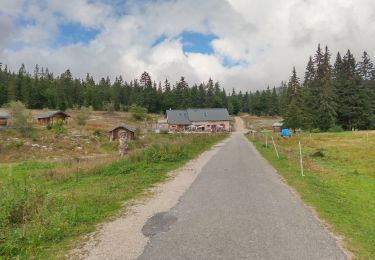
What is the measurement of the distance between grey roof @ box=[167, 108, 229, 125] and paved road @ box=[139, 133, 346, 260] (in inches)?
3512

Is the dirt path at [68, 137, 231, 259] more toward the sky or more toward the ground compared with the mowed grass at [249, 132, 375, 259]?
more toward the sky

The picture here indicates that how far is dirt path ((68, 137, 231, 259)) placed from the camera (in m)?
6.52

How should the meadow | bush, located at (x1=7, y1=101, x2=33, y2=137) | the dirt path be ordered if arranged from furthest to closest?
bush, located at (x1=7, y1=101, x2=33, y2=137)
the meadow
the dirt path

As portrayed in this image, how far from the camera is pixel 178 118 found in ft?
337

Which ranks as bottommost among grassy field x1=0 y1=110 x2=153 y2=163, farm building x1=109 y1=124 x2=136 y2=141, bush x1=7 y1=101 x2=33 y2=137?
grassy field x1=0 y1=110 x2=153 y2=163

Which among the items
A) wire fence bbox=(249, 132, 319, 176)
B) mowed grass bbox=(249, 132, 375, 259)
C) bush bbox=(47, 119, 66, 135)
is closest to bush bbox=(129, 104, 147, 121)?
bush bbox=(47, 119, 66, 135)

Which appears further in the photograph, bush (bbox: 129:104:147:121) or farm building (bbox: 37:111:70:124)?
bush (bbox: 129:104:147:121)

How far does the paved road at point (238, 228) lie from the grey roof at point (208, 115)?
91.8 meters

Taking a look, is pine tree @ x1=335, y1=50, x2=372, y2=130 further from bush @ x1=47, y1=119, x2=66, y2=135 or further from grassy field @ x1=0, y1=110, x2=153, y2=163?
bush @ x1=47, y1=119, x2=66, y2=135

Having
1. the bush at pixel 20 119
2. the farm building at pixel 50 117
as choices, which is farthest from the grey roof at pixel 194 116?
the bush at pixel 20 119

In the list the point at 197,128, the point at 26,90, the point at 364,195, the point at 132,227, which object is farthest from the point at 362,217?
the point at 26,90

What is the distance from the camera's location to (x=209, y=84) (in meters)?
144

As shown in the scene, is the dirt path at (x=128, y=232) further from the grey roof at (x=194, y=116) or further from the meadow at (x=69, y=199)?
the grey roof at (x=194, y=116)

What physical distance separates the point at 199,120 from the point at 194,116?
6.47ft
